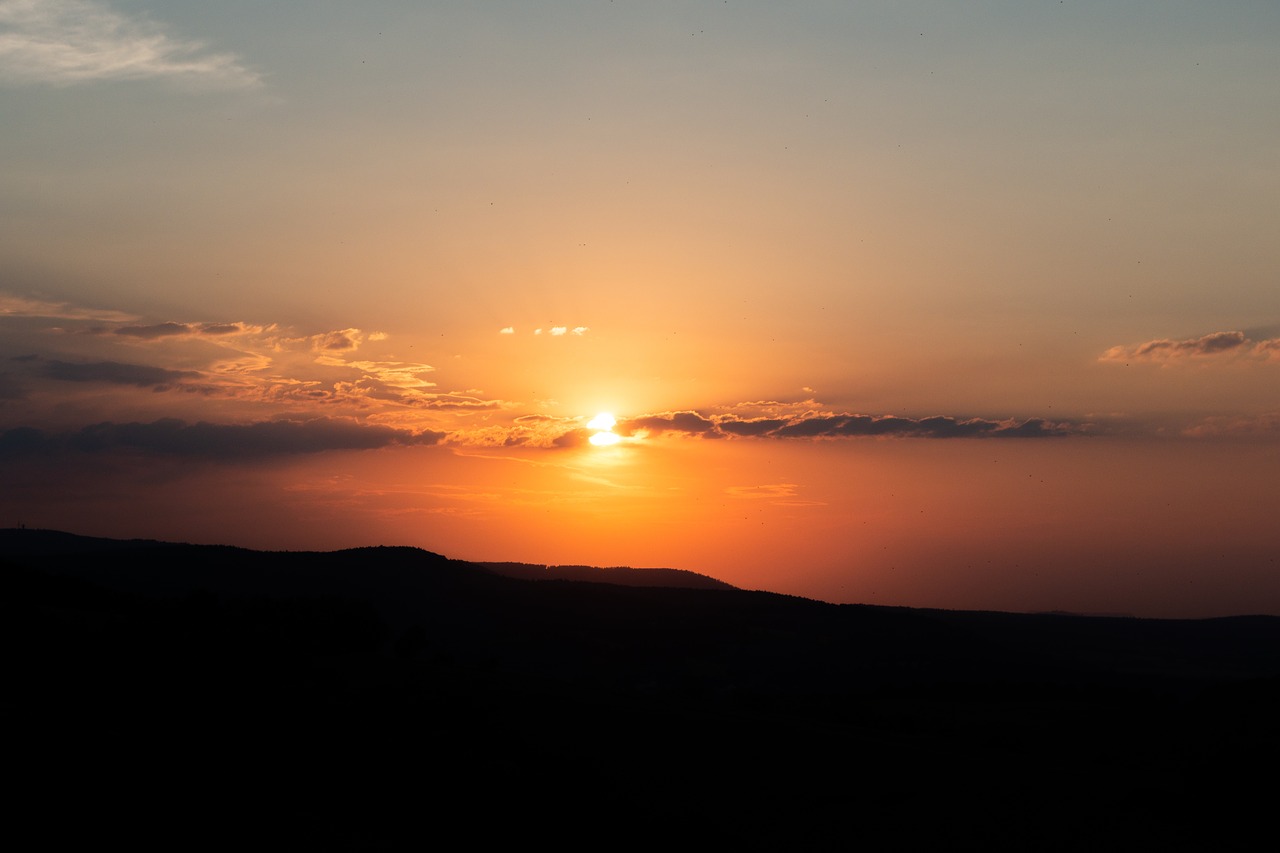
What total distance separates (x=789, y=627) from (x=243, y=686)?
144 meters

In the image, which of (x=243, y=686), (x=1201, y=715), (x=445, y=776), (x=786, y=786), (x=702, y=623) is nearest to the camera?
(x=445, y=776)

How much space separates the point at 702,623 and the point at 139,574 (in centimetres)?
9511

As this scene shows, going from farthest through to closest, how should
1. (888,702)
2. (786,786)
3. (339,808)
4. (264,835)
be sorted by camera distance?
(888,702)
(786,786)
(339,808)
(264,835)

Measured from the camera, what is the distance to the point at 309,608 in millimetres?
114438

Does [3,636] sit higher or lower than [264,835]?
higher

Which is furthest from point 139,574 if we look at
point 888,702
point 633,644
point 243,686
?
point 243,686

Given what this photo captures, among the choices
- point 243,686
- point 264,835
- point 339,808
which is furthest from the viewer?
point 243,686

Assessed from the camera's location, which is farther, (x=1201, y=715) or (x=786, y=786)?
(x=1201, y=715)

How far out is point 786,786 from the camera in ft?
190

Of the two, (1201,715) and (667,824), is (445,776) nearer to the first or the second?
(667,824)

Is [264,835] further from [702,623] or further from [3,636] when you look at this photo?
[702,623]

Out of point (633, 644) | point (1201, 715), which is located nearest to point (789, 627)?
point (633, 644)

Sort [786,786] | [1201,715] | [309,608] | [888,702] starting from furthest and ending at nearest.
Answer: [888,702]
[309,608]
[1201,715]
[786,786]

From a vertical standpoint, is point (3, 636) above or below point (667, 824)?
above
